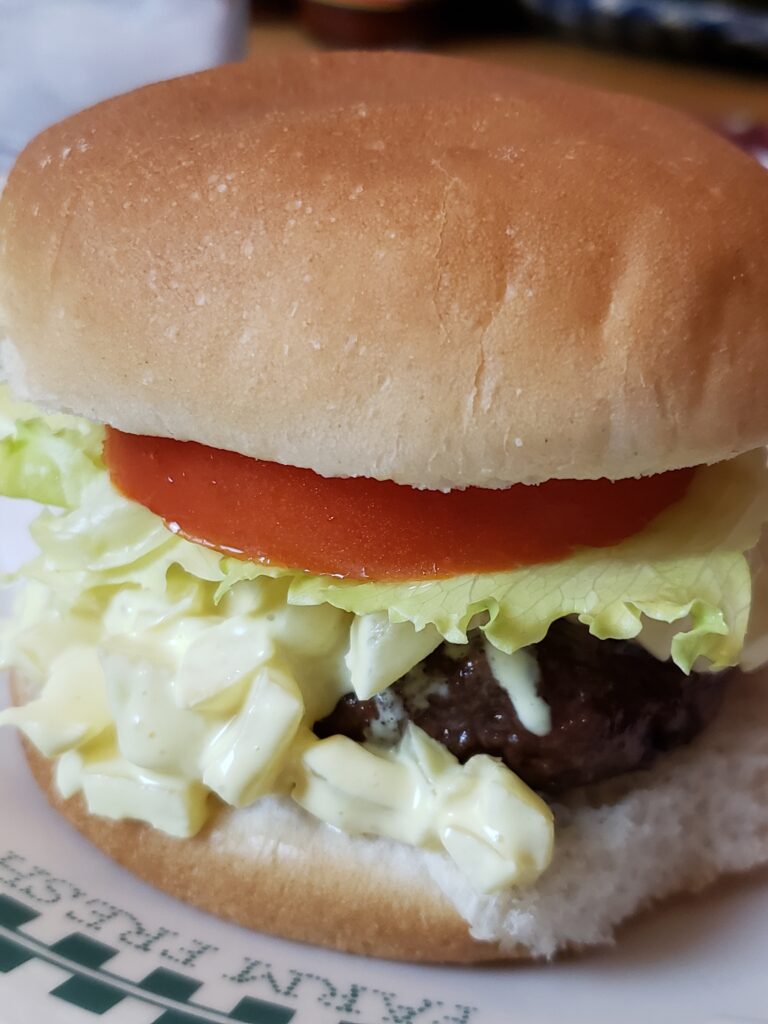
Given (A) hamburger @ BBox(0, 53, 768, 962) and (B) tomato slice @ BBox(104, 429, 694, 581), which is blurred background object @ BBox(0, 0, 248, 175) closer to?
(A) hamburger @ BBox(0, 53, 768, 962)

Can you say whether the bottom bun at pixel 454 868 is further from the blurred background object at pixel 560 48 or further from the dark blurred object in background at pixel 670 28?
the dark blurred object in background at pixel 670 28

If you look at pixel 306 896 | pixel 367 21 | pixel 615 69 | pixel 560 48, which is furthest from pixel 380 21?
pixel 306 896

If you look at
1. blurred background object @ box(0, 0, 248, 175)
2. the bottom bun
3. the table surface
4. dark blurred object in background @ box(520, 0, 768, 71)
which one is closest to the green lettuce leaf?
the bottom bun

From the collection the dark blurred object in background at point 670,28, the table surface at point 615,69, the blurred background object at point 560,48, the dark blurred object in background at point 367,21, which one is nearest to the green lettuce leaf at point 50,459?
the table surface at point 615,69

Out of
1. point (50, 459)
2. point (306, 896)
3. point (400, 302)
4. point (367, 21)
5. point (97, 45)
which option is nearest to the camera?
point (400, 302)

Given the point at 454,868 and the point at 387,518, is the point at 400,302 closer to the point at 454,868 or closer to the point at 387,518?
the point at 387,518

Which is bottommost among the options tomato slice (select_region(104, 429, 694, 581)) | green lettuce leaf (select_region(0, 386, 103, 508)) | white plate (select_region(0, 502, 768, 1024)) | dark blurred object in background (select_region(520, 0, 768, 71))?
white plate (select_region(0, 502, 768, 1024))

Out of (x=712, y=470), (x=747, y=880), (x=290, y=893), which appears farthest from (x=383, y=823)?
(x=712, y=470)

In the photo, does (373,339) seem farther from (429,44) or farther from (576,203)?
(429,44)
